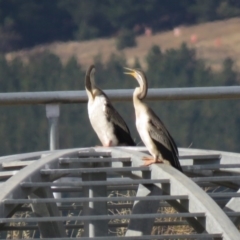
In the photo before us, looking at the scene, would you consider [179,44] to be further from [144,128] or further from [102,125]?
[144,128]

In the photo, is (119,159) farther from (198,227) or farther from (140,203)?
(198,227)

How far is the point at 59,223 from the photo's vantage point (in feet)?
13.1

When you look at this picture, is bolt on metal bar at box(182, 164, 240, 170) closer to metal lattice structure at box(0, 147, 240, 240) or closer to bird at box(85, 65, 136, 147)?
metal lattice structure at box(0, 147, 240, 240)

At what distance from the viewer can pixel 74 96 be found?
5438mm

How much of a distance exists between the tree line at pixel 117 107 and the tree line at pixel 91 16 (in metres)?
2.56

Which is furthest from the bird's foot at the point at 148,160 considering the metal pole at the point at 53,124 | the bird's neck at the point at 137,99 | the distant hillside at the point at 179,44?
the distant hillside at the point at 179,44

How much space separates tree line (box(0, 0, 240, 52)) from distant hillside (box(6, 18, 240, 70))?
310 millimetres

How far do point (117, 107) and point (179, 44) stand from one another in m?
9.70

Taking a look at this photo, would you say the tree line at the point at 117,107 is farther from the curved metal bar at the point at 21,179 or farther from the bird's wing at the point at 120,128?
the curved metal bar at the point at 21,179

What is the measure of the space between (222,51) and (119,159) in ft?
85.1

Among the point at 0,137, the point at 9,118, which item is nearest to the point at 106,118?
the point at 0,137

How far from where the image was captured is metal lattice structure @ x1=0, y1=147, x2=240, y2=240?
345 cm

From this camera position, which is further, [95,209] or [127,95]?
[127,95]

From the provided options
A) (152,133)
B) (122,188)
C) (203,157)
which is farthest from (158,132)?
(203,157)
